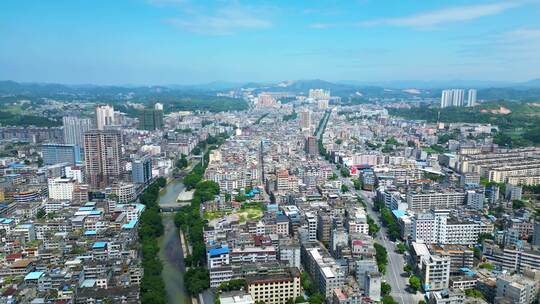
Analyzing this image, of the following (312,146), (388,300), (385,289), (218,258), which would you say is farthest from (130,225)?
(312,146)

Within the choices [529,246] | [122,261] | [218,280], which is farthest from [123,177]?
[529,246]

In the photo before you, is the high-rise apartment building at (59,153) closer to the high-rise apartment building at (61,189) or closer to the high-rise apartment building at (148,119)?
the high-rise apartment building at (61,189)

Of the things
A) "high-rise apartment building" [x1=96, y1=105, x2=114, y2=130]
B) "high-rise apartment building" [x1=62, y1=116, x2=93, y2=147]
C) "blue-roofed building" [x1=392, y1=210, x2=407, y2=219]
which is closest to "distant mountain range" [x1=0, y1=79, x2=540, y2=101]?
"high-rise apartment building" [x1=96, y1=105, x2=114, y2=130]

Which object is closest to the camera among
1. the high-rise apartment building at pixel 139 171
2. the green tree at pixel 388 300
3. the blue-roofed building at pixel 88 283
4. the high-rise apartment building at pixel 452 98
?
the green tree at pixel 388 300

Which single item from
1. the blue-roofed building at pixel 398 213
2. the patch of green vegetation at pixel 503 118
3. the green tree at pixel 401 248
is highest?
the patch of green vegetation at pixel 503 118

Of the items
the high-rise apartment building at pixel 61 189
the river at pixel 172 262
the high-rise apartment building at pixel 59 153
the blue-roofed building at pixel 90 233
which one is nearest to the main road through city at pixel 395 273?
the river at pixel 172 262

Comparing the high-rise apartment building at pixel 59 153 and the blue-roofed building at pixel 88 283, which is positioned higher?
the high-rise apartment building at pixel 59 153

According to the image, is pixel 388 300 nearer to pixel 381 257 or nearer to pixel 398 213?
pixel 381 257
